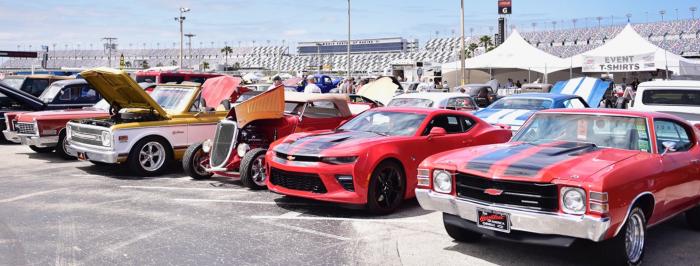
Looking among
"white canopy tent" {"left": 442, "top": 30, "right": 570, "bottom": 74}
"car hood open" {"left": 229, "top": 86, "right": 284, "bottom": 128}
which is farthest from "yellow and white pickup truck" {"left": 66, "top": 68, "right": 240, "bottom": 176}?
"white canopy tent" {"left": 442, "top": 30, "right": 570, "bottom": 74}

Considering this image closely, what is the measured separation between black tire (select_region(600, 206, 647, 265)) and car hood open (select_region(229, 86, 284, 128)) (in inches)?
220

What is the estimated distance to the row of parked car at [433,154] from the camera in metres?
4.87

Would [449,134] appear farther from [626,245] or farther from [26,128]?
[26,128]

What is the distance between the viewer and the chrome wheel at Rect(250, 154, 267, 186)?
353 inches

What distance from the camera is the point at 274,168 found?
7.75 meters

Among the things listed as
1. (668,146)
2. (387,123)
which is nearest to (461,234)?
(668,146)

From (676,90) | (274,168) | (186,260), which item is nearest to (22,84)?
(274,168)

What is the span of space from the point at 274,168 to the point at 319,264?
255 cm

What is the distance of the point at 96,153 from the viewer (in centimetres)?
1029

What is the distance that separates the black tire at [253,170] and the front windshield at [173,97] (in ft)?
9.30

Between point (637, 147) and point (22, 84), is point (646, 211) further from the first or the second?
point (22, 84)

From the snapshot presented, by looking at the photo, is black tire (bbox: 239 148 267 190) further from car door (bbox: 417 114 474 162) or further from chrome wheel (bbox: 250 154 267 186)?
car door (bbox: 417 114 474 162)

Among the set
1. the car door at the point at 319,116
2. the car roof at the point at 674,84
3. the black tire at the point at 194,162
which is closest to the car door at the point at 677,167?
the car door at the point at 319,116

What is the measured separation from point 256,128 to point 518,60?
26112 millimetres
